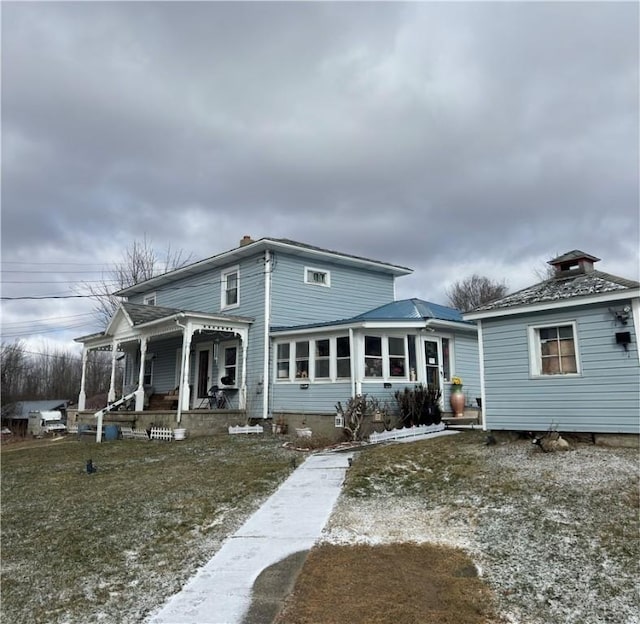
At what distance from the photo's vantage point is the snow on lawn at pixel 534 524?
431 centimetres

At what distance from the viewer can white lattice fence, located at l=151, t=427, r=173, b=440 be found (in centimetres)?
1479

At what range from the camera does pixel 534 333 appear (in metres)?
10.8

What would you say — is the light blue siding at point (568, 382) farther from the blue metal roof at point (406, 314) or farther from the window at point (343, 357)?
the window at point (343, 357)

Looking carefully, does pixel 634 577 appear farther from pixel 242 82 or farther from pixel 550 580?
pixel 242 82

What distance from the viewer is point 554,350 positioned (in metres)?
10.6

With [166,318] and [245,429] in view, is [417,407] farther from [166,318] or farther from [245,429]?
[166,318]

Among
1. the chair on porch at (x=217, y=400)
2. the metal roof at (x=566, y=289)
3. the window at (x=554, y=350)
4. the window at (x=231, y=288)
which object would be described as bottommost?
the chair on porch at (x=217, y=400)

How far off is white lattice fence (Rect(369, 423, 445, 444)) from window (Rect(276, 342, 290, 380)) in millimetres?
4811

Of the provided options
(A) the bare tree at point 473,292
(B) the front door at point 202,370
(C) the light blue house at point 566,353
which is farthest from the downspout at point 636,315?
(A) the bare tree at point 473,292

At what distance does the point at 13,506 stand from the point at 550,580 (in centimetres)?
754

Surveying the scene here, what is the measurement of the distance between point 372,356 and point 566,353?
5.89 m

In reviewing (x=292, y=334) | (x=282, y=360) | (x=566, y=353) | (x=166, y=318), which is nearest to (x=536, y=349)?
(x=566, y=353)

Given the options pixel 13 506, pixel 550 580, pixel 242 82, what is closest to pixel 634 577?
pixel 550 580

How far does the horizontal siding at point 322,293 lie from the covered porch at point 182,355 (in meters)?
1.46
